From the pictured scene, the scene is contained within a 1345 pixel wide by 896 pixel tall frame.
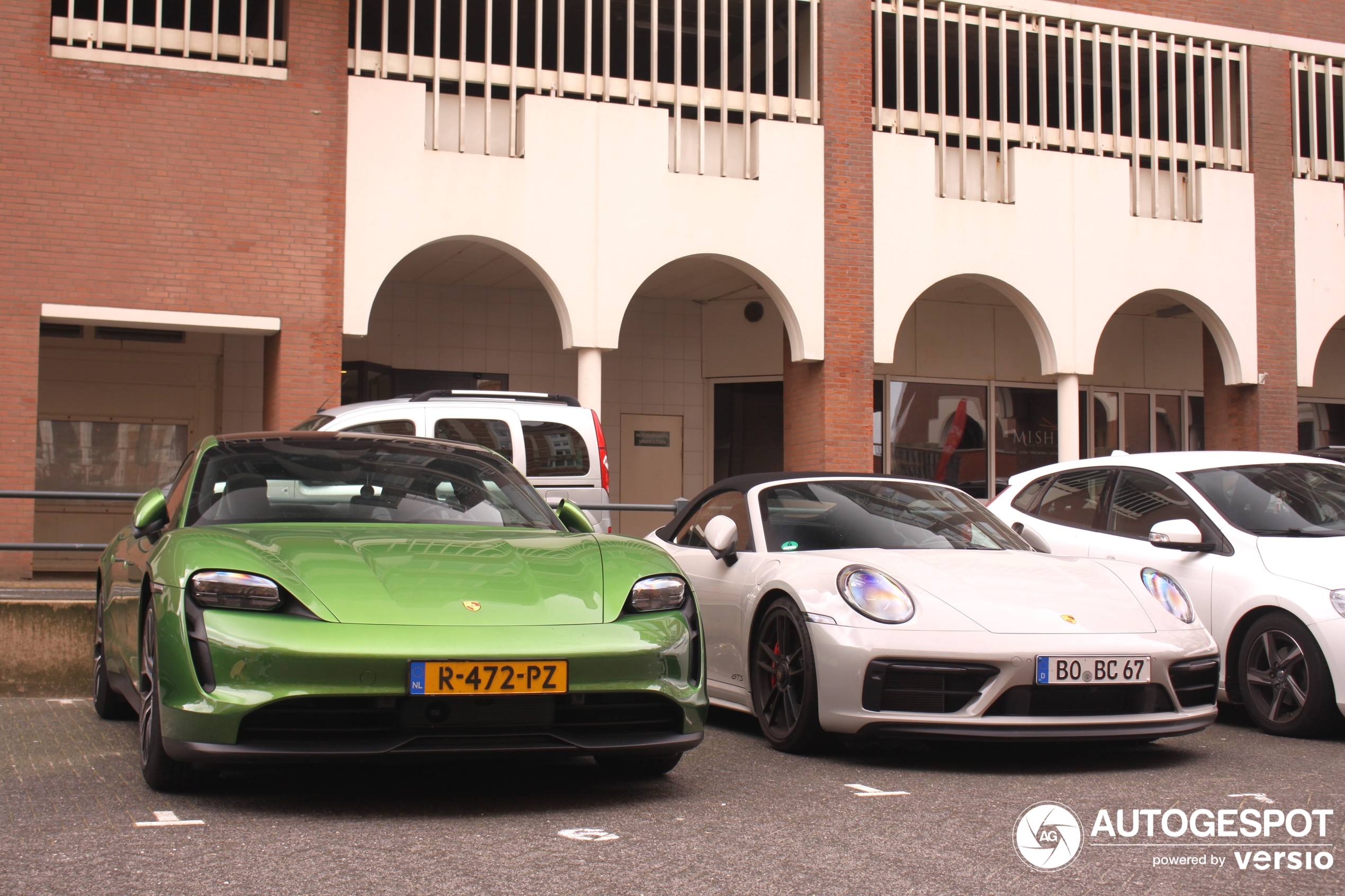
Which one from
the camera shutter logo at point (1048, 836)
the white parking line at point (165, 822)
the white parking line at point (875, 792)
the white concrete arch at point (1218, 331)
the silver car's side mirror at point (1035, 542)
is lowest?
the white parking line at point (875, 792)

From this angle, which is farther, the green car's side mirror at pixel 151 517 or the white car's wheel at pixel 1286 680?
the white car's wheel at pixel 1286 680

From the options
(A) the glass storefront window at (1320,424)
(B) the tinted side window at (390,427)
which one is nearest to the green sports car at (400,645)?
(B) the tinted side window at (390,427)

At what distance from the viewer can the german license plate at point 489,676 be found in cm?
420

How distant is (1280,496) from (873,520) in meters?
2.52

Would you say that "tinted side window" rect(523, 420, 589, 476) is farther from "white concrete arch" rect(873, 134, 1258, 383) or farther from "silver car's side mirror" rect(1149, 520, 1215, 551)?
"white concrete arch" rect(873, 134, 1258, 383)

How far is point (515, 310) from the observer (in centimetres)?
2164

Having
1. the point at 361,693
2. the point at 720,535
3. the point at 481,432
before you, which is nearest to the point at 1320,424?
the point at 481,432

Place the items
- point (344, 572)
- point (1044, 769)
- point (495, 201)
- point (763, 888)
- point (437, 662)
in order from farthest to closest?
point (495, 201), point (1044, 769), point (344, 572), point (437, 662), point (763, 888)

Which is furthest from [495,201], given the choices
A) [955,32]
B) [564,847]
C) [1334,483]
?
[564,847]

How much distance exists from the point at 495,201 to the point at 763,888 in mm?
13722

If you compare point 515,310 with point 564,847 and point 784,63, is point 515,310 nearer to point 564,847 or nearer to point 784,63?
point 784,63

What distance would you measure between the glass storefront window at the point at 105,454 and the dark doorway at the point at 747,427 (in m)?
8.47

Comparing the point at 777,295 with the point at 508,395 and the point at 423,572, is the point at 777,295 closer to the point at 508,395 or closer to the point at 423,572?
the point at 508,395

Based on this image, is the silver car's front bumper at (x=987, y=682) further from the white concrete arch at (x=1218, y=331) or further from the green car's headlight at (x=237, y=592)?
the white concrete arch at (x=1218, y=331)
